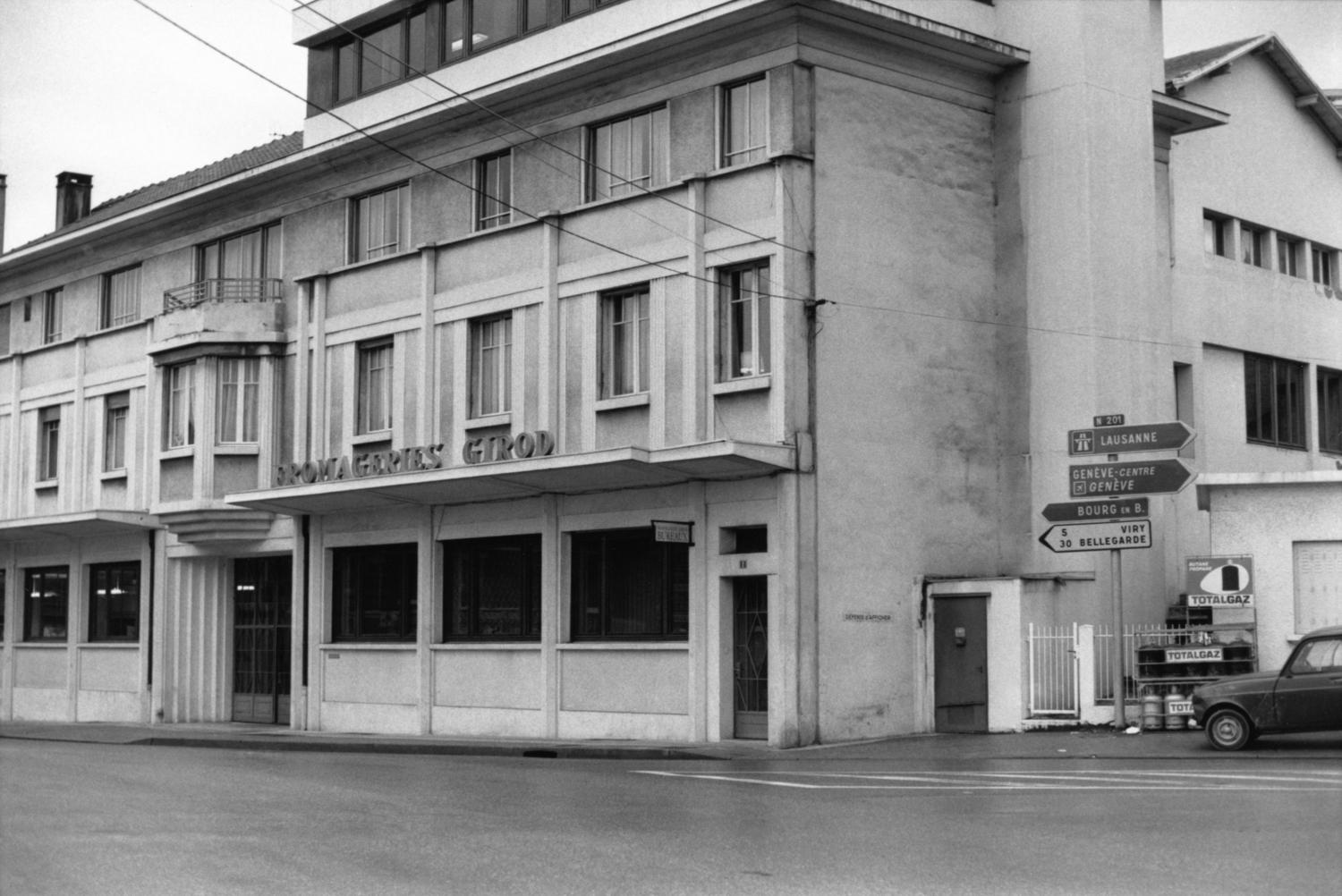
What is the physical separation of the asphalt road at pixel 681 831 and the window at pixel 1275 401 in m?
15.2

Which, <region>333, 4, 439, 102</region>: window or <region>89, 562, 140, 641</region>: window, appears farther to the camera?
<region>89, 562, 140, 641</region>: window

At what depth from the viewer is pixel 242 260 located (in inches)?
1366

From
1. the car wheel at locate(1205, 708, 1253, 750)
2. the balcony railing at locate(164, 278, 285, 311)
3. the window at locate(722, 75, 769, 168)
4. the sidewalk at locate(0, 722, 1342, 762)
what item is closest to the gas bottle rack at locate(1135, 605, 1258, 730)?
the sidewalk at locate(0, 722, 1342, 762)

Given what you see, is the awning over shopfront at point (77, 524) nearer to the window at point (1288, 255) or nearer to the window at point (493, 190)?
the window at point (493, 190)

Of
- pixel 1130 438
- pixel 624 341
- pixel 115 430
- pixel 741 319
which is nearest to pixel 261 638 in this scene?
pixel 115 430

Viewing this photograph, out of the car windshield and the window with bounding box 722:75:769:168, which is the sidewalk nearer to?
the car windshield

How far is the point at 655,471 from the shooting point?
82.7ft

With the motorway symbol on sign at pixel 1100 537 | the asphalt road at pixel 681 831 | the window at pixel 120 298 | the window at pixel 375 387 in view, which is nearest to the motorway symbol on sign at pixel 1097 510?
→ the motorway symbol on sign at pixel 1100 537

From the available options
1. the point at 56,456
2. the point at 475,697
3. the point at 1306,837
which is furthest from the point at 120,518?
the point at 1306,837

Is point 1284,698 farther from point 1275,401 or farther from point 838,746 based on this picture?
point 1275,401

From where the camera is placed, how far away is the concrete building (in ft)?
82.1

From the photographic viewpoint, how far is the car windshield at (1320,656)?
66.2ft

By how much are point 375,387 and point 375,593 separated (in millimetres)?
3579

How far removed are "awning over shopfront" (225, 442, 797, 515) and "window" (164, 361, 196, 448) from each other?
2.89 m
